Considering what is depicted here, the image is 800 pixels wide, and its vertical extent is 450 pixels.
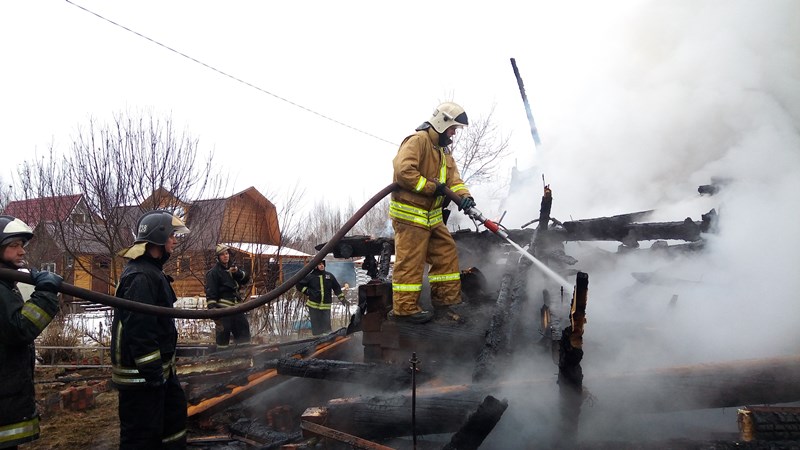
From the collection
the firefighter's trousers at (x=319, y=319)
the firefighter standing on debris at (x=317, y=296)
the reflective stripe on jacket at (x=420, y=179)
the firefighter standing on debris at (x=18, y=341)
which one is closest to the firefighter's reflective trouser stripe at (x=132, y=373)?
the firefighter standing on debris at (x=18, y=341)

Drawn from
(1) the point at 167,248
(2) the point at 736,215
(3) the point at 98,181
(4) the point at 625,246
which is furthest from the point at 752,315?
(3) the point at 98,181

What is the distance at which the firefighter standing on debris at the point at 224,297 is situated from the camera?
22.8 feet

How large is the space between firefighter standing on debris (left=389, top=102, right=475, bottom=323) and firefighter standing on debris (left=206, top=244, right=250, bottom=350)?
12.4 ft

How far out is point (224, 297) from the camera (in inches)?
283

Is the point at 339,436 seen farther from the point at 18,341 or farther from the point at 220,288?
the point at 220,288

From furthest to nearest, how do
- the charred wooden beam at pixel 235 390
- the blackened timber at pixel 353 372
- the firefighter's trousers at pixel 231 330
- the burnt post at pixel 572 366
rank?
the firefighter's trousers at pixel 231 330 → the charred wooden beam at pixel 235 390 → the blackened timber at pixel 353 372 → the burnt post at pixel 572 366

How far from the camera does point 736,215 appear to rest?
182 inches

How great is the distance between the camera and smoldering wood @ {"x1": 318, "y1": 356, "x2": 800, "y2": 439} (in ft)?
9.16

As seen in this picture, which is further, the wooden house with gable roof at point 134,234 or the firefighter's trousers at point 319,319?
the wooden house with gable roof at point 134,234

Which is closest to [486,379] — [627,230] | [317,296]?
[627,230]

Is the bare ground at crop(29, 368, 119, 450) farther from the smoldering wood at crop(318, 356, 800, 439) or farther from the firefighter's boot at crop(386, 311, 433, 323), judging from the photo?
the firefighter's boot at crop(386, 311, 433, 323)

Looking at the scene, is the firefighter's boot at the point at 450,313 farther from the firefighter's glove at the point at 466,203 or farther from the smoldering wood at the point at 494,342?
the firefighter's glove at the point at 466,203

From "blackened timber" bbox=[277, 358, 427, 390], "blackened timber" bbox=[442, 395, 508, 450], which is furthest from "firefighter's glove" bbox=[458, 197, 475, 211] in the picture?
"blackened timber" bbox=[442, 395, 508, 450]

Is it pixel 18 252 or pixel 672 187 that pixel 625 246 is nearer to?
pixel 672 187
